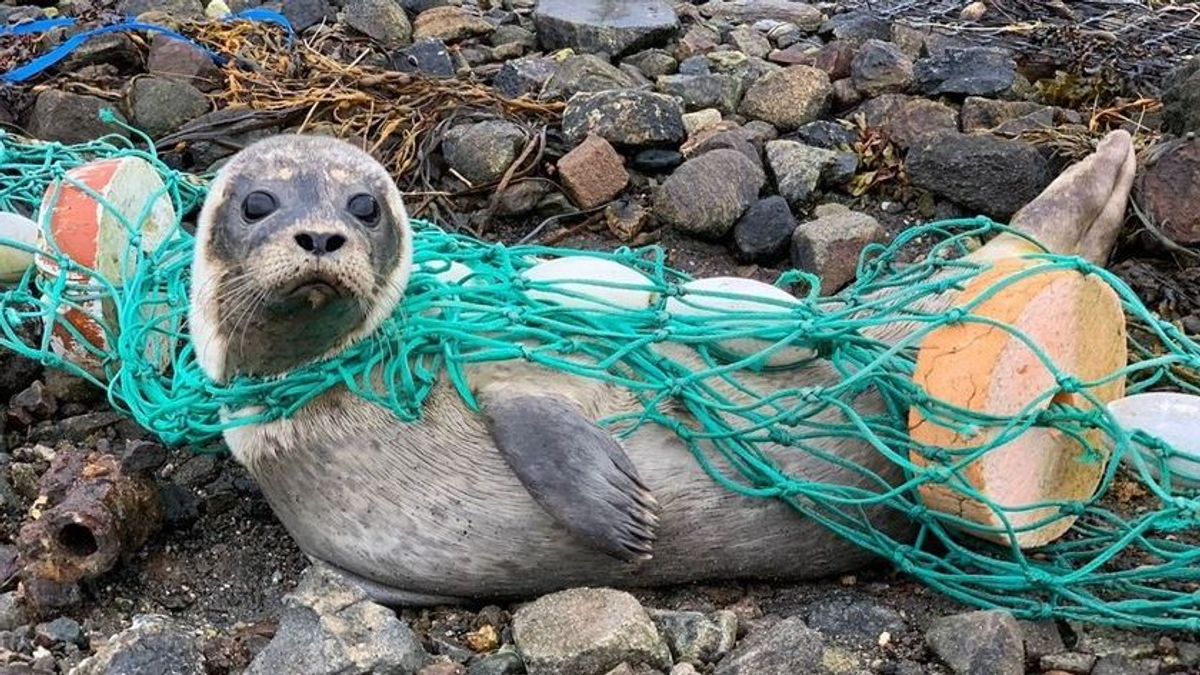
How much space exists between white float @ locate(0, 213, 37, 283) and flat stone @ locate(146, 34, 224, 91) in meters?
2.03

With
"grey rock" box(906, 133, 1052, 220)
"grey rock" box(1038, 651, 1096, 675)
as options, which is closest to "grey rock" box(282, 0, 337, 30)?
"grey rock" box(906, 133, 1052, 220)

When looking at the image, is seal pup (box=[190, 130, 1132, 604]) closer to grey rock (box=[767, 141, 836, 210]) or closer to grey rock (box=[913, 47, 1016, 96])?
grey rock (box=[767, 141, 836, 210])

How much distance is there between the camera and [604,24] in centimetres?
784

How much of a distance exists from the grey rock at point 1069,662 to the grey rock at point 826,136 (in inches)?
131

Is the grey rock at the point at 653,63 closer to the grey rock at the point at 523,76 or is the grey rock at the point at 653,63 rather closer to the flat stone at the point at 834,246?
A: the grey rock at the point at 523,76

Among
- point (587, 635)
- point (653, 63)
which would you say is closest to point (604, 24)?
point (653, 63)

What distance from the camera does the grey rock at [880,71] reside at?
23.2 ft

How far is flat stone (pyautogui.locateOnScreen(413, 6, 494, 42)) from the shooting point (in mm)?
7984

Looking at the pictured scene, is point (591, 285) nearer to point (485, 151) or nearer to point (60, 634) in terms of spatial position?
point (60, 634)

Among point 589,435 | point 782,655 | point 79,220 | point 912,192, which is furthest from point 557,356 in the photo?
point 912,192

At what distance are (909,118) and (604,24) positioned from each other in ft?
6.02

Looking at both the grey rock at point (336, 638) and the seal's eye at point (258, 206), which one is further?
the seal's eye at point (258, 206)

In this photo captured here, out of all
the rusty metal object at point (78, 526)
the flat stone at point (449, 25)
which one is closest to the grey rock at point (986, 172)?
the flat stone at point (449, 25)

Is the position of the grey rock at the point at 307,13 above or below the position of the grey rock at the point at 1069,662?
below
